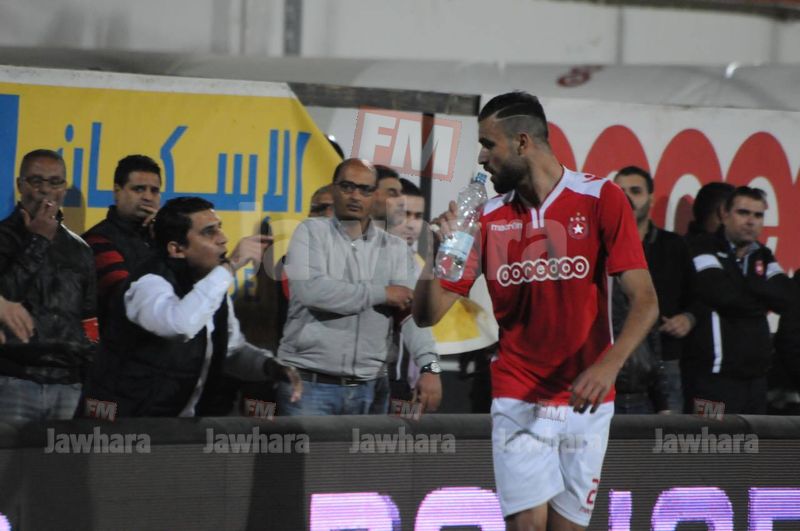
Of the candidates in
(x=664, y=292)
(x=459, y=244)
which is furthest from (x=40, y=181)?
(x=664, y=292)

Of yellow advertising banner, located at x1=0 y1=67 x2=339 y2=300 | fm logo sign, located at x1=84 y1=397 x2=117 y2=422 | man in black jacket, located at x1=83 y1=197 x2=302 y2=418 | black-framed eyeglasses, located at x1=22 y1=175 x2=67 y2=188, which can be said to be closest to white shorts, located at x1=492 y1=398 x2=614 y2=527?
man in black jacket, located at x1=83 y1=197 x2=302 y2=418

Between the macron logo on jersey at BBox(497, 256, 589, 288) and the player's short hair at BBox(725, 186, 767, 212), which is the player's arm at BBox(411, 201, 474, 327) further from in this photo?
the player's short hair at BBox(725, 186, 767, 212)

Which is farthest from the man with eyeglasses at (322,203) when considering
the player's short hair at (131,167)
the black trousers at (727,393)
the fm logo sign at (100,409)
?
the black trousers at (727,393)

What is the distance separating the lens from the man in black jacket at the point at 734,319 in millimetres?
6848

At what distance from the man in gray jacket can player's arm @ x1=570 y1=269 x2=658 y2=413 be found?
5.90ft

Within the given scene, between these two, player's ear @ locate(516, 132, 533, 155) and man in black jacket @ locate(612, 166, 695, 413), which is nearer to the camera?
player's ear @ locate(516, 132, 533, 155)

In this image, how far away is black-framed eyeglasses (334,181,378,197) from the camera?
6172 mm

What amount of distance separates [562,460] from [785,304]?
9.39 feet

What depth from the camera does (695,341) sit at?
689 cm

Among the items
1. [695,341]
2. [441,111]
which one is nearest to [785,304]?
[695,341]

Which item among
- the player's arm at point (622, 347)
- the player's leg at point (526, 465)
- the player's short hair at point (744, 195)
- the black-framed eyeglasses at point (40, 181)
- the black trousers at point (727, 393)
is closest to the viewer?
the player's arm at point (622, 347)

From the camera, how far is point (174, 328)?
523 cm

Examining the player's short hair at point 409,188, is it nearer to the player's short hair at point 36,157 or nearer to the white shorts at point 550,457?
the player's short hair at point 36,157

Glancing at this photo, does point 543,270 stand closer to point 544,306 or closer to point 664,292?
point 544,306
